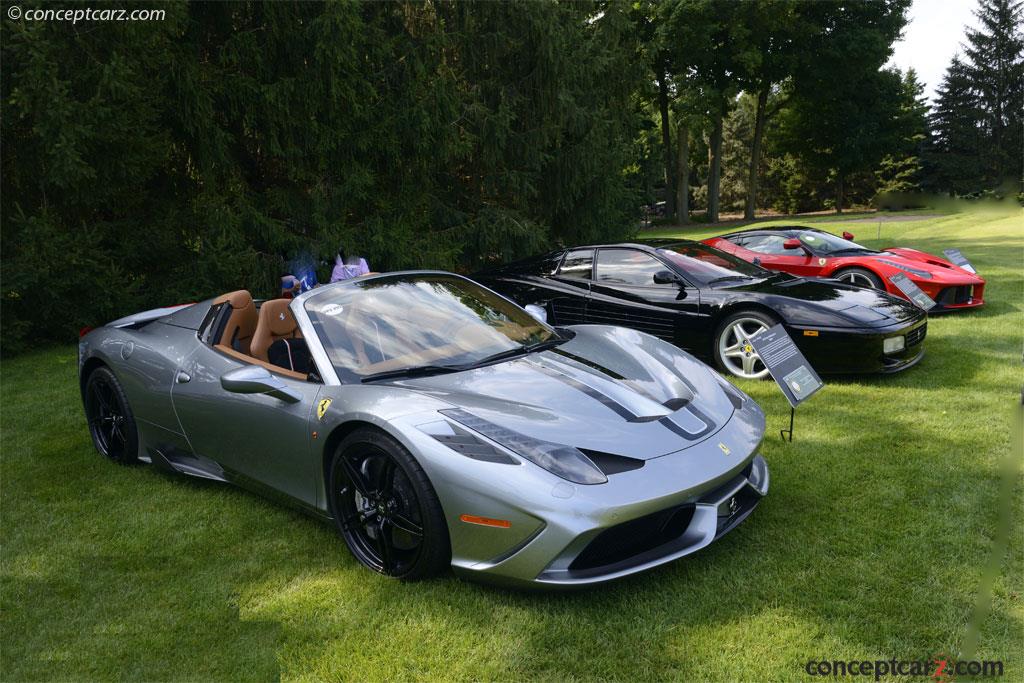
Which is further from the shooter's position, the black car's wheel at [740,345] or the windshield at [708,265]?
the windshield at [708,265]

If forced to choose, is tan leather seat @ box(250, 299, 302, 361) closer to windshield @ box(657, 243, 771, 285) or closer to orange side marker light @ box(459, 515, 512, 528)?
orange side marker light @ box(459, 515, 512, 528)

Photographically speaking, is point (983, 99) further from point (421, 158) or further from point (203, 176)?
point (203, 176)

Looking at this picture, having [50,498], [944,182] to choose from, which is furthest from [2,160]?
[944,182]

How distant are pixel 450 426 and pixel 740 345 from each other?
3.91 m

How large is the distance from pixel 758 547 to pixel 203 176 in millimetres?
10336

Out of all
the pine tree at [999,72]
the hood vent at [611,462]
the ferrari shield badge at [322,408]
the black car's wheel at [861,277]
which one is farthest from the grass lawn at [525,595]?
the pine tree at [999,72]

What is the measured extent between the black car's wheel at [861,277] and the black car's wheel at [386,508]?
7371 millimetres

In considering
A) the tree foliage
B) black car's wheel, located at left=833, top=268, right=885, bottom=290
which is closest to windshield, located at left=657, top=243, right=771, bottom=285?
black car's wheel, located at left=833, top=268, right=885, bottom=290

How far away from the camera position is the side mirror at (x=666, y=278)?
675 centimetres

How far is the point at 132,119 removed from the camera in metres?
9.58

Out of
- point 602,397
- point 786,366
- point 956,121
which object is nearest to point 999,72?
point 956,121

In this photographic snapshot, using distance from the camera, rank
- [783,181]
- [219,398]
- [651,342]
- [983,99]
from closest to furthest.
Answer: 1. [219,398]
2. [651,342]
3. [983,99]
4. [783,181]

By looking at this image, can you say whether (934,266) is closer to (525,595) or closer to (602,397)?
(602,397)

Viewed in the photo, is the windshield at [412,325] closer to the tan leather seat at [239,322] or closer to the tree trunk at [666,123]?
the tan leather seat at [239,322]
